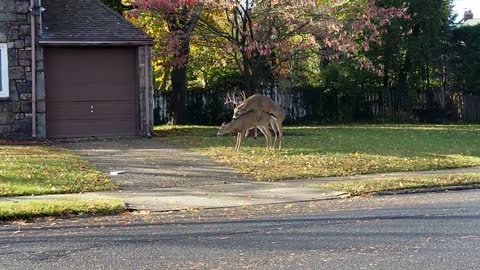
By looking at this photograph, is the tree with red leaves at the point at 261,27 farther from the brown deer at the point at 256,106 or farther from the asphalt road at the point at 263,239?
the asphalt road at the point at 263,239

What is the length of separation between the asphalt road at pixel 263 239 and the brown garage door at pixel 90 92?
1225 centimetres

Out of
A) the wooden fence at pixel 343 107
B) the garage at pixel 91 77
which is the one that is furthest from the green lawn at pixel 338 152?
the wooden fence at pixel 343 107

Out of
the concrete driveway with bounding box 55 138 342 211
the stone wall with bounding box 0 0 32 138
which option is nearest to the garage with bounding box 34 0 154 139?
the stone wall with bounding box 0 0 32 138

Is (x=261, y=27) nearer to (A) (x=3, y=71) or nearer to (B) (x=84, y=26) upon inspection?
(B) (x=84, y=26)

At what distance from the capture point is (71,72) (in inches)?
880

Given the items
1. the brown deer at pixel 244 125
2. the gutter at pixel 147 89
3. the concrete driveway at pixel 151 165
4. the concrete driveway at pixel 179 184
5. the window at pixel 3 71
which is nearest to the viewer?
the concrete driveway at pixel 179 184

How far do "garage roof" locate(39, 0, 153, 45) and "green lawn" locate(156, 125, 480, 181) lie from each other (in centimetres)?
345

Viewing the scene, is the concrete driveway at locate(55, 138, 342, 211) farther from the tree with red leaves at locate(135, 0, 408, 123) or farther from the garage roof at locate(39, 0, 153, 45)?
the tree with red leaves at locate(135, 0, 408, 123)

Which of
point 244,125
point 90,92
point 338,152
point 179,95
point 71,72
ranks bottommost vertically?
point 338,152

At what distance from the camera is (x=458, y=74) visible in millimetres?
34781

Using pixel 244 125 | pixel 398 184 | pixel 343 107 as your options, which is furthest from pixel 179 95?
pixel 398 184

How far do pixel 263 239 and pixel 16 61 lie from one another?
49.5 ft

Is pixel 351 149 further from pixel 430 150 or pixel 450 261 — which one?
pixel 450 261

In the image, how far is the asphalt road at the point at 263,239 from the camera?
24.3 feet
